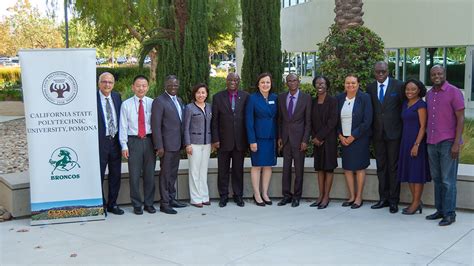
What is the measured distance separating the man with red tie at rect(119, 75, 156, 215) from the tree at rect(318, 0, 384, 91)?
3.48 m

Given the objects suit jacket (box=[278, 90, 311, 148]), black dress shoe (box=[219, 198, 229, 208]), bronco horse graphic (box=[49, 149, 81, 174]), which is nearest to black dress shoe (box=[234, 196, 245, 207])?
black dress shoe (box=[219, 198, 229, 208])

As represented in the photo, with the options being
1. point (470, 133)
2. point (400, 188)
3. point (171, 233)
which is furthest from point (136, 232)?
point (470, 133)

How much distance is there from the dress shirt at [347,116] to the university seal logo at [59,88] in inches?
135

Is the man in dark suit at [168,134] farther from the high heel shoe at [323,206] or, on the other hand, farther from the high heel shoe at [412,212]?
the high heel shoe at [412,212]

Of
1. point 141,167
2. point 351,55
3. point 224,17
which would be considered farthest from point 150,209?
point 224,17

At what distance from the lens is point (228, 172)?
744cm

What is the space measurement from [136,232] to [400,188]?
3540mm

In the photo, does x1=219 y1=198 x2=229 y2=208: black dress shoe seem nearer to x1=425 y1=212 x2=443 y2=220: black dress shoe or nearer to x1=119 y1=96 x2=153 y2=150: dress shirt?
x1=119 y1=96 x2=153 y2=150: dress shirt

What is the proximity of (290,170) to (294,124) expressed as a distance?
2.24 feet

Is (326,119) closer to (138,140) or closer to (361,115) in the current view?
(361,115)

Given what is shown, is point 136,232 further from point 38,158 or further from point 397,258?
point 397,258

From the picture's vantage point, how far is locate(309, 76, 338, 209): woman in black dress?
6.92 metres

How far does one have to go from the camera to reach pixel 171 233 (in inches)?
240

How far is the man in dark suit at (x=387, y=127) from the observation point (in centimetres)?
673
